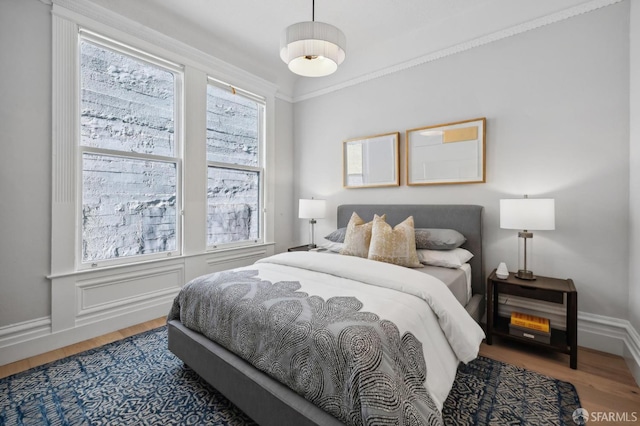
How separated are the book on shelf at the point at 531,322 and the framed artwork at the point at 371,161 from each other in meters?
1.69

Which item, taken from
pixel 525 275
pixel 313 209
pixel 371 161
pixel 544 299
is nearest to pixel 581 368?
pixel 544 299

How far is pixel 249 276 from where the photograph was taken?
2006 mm

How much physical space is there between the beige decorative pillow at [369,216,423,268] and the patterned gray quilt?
0.92m

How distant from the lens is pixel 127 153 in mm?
2719

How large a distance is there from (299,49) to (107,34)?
1992 mm

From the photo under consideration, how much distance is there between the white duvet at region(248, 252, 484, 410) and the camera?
1.41 m

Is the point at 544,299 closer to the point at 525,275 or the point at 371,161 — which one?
the point at 525,275

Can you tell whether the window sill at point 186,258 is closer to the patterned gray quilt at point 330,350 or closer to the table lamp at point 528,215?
the patterned gray quilt at point 330,350

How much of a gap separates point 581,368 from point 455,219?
4.58 feet

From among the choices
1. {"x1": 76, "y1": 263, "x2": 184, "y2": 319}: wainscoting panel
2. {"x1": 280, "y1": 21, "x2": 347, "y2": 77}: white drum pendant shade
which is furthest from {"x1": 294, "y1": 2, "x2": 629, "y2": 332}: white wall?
{"x1": 76, "y1": 263, "x2": 184, "y2": 319}: wainscoting panel

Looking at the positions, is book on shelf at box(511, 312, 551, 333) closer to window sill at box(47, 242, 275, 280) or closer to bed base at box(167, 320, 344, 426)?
bed base at box(167, 320, 344, 426)

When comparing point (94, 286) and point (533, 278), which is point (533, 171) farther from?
point (94, 286)

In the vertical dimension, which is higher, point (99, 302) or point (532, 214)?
point (532, 214)

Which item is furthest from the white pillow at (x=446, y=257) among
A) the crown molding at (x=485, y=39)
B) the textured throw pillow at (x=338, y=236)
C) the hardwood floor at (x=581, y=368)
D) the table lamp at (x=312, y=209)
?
the crown molding at (x=485, y=39)
